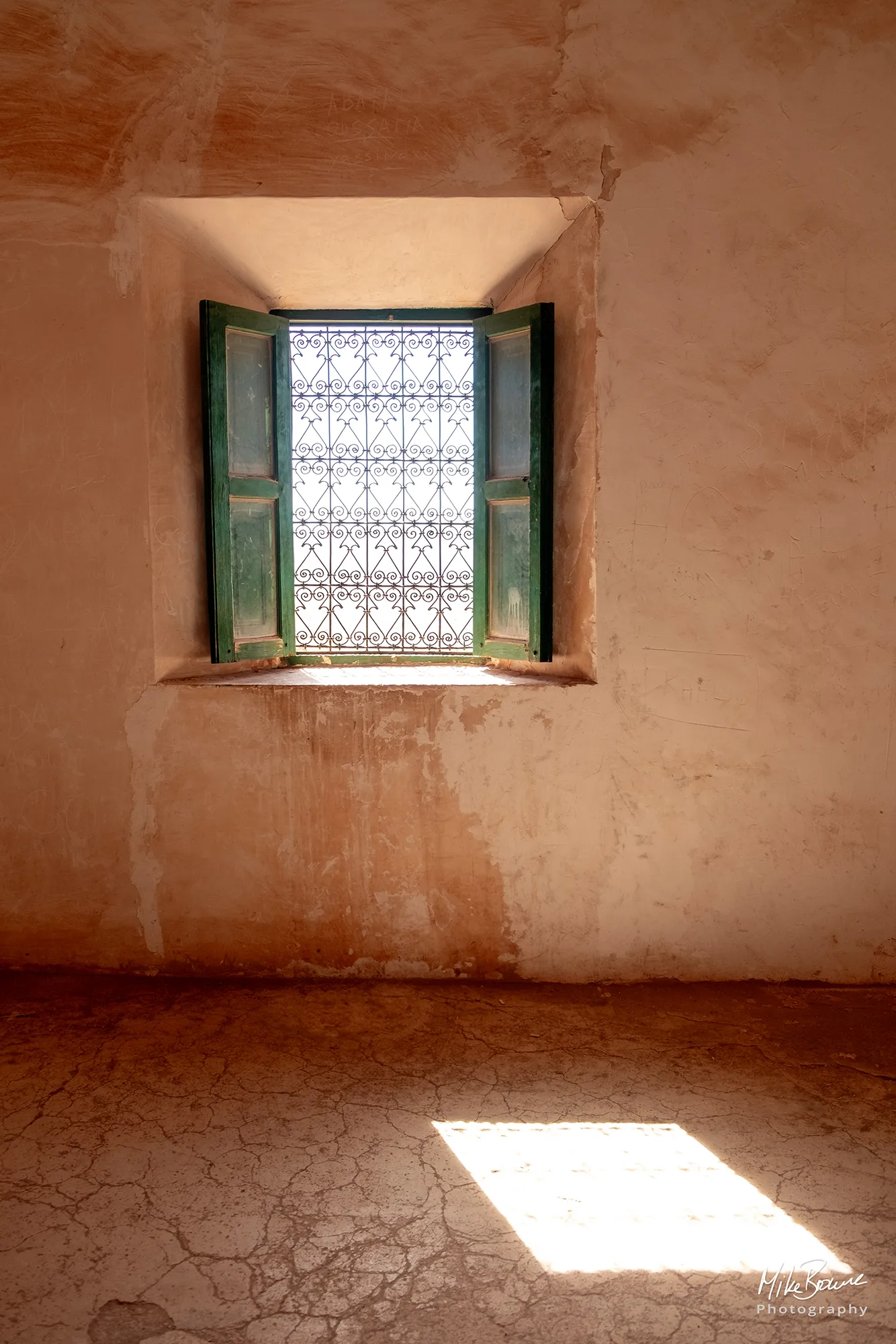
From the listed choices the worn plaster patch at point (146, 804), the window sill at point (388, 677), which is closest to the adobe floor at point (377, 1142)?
the worn plaster patch at point (146, 804)

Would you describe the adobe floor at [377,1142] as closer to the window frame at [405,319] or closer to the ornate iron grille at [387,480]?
the window frame at [405,319]

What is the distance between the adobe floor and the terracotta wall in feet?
1.01

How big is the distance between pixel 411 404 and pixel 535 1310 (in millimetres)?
3296

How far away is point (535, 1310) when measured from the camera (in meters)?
1.99

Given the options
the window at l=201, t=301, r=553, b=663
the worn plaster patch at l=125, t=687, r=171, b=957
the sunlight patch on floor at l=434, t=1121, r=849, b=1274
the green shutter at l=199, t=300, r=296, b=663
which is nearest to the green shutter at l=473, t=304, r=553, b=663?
the window at l=201, t=301, r=553, b=663

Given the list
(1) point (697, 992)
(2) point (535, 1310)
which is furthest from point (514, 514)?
(2) point (535, 1310)

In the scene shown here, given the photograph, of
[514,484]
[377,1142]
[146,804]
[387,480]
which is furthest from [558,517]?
[377,1142]

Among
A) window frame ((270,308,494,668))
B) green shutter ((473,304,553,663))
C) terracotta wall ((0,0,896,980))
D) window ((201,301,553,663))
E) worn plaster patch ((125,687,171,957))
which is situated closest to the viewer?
terracotta wall ((0,0,896,980))

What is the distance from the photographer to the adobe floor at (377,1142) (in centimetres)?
199

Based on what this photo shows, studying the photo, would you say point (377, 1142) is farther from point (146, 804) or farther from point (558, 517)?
point (558, 517)

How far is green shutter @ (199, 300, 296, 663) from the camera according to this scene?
375 centimetres

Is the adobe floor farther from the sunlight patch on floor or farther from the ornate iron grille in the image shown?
the ornate iron grille

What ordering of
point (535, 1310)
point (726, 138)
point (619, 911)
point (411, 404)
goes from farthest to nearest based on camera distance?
point (411, 404)
point (619, 911)
point (726, 138)
point (535, 1310)

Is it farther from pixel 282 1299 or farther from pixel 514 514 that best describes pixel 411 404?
pixel 282 1299
